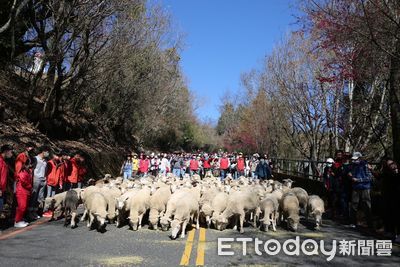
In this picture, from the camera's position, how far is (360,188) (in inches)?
426

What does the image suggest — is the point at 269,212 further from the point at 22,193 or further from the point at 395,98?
the point at 22,193

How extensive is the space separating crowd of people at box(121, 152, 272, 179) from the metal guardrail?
1563 millimetres

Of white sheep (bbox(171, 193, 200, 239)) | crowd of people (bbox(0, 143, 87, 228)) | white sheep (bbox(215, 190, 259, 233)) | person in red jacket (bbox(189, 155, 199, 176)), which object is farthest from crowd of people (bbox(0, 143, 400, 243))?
person in red jacket (bbox(189, 155, 199, 176))

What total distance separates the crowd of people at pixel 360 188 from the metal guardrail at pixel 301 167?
2.68 m

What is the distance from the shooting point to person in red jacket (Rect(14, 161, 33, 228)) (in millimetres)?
10031

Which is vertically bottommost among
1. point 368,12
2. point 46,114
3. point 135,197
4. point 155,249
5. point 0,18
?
point 155,249

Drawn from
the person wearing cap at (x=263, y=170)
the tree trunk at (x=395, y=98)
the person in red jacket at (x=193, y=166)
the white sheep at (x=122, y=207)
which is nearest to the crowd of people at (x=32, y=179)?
the white sheep at (x=122, y=207)

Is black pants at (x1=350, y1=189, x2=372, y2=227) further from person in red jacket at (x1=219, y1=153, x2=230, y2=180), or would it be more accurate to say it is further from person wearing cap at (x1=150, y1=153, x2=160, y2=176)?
person wearing cap at (x1=150, y1=153, x2=160, y2=176)

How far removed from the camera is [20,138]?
1702 cm

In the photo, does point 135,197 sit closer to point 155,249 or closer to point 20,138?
point 155,249

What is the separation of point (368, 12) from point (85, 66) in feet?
45.7

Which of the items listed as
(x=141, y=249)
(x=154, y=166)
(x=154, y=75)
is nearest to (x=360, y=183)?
(x=141, y=249)

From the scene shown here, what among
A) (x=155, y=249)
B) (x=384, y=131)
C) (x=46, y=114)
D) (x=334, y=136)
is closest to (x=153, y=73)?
(x=46, y=114)

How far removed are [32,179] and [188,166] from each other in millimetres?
16475
